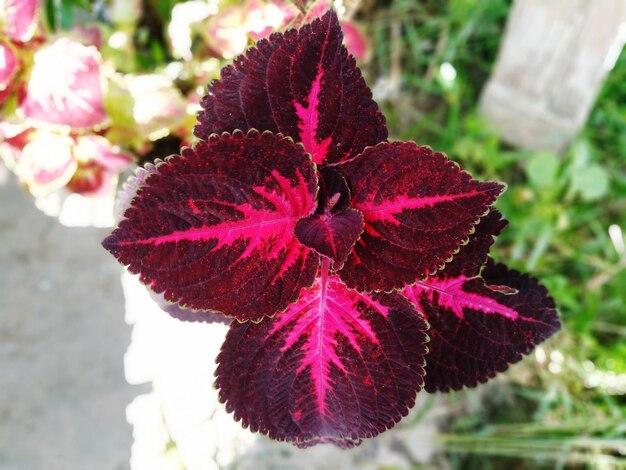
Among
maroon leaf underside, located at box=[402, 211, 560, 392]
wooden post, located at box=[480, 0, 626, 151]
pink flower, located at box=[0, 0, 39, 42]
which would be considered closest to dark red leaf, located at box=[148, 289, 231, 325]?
maroon leaf underside, located at box=[402, 211, 560, 392]

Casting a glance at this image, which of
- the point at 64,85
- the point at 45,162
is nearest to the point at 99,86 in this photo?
the point at 64,85

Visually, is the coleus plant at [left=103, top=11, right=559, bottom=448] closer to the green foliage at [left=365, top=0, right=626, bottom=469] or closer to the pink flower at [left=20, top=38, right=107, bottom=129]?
the pink flower at [left=20, top=38, right=107, bottom=129]

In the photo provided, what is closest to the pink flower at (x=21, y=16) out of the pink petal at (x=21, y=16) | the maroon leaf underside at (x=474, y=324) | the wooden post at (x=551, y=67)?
the pink petal at (x=21, y=16)

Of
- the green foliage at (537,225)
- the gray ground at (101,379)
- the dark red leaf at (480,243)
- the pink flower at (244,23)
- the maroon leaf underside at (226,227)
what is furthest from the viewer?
the green foliage at (537,225)

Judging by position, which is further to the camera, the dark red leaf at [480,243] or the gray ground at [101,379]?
the gray ground at [101,379]

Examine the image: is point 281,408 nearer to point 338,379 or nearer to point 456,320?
point 338,379

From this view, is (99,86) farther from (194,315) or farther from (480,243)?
(480,243)

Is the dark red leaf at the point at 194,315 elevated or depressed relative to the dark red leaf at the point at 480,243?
depressed

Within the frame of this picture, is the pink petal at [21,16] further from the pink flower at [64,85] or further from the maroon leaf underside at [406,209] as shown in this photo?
the maroon leaf underside at [406,209]
